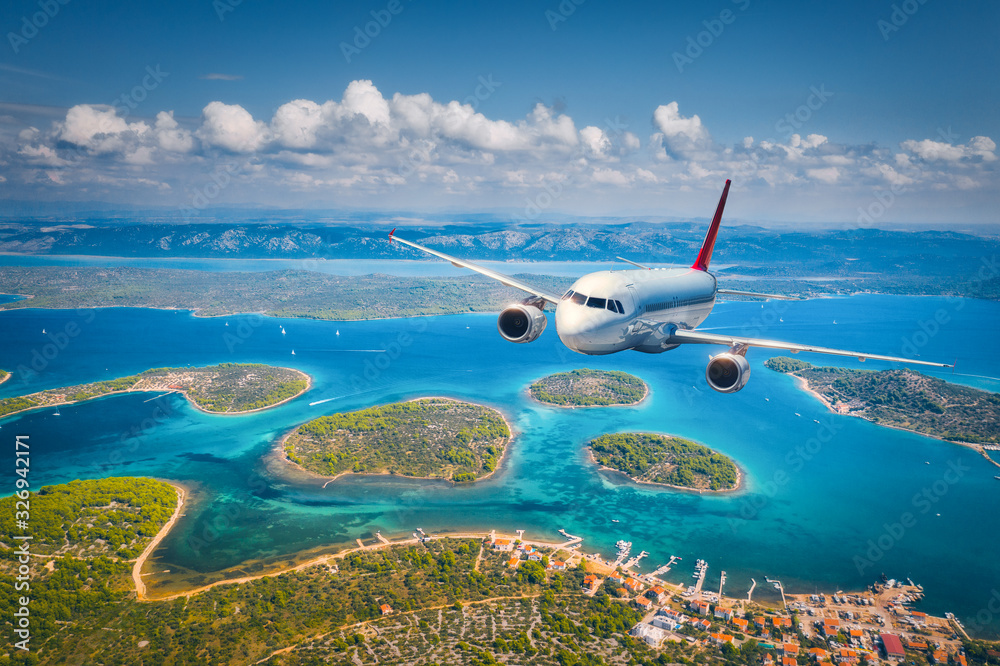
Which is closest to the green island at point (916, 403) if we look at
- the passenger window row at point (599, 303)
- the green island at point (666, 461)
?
the green island at point (666, 461)

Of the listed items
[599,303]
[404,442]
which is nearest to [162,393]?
[404,442]

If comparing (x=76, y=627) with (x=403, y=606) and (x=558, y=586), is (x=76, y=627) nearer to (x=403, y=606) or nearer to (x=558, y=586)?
(x=403, y=606)

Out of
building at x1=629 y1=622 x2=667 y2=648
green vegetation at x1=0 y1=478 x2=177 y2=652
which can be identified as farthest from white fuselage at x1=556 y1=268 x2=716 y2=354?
green vegetation at x1=0 y1=478 x2=177 y2=652

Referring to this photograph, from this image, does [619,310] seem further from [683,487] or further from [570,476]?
[683,487]

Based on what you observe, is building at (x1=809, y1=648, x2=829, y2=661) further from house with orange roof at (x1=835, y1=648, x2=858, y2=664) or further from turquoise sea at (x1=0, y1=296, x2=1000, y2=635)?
turquoise sea at (x1=0, y1=296, x2=1000, y2=635)

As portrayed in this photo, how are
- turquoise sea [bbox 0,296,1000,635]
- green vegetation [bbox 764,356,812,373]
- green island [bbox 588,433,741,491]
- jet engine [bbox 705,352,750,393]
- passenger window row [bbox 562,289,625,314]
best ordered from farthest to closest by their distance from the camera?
green vegetation [bbox 764,356,812,373] < green island [bbox 588,433,741,491] < turquoise sea [bbox 0,296,1000,635] < passenger window row [bbox 562,289,625,314] < jet engine [bbox 705,352,750,393]

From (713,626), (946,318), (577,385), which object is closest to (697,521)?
(713,626)

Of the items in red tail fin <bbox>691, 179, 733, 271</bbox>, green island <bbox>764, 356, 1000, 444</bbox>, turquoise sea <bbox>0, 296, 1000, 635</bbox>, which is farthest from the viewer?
green island <bbox>764, 356, 1000, 444</bbox>

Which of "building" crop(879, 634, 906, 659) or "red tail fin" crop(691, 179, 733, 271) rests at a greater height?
"red tail fin" crop(691, 179, 733, 271)
